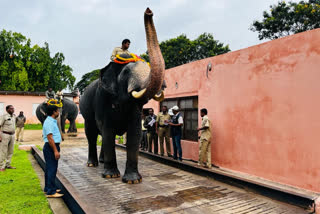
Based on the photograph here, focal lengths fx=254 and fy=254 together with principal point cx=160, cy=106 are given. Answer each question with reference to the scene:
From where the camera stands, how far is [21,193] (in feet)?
15.5

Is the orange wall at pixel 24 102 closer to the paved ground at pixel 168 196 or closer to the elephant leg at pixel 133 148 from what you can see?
the paved ground at pixel 168 196

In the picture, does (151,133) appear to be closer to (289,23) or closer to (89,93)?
(89,93)

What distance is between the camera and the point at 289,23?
1004 inches

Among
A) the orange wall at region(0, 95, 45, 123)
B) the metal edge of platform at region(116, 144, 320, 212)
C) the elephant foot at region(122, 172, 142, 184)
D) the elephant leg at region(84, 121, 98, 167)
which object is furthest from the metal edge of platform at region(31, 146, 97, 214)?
the orange wall at region(0, 95, 45, 123)

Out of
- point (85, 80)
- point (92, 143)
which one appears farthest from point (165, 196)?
point (85, 80)

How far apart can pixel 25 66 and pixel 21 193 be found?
104ft

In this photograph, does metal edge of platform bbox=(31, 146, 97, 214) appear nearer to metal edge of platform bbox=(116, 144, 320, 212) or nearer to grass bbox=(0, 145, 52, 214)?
grass bbox=(0, 145, 52, 214)

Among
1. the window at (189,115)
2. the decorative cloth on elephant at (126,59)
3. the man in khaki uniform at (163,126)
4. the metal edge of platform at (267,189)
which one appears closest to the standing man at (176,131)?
the man in khaki uniform at (163,126)

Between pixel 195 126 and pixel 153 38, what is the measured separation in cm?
572

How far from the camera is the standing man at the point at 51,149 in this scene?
4195mm

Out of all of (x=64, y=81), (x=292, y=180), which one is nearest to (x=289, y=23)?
(x=292, y=180)

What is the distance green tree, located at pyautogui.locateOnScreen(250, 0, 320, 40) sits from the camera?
78.2 feet

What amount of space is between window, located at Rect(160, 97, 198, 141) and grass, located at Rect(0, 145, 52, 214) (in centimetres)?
507

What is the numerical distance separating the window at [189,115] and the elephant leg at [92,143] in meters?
3.64
